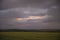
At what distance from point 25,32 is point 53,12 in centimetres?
50

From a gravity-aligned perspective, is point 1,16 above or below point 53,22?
above

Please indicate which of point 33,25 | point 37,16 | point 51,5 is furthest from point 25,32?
point 51,5

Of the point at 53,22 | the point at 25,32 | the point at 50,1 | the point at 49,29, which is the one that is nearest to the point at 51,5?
the point at 50,1

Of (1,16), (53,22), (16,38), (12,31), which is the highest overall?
(1,16)

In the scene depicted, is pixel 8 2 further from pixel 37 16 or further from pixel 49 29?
pixel 49 29

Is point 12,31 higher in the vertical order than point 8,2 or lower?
lower

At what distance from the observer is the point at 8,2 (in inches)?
64.2

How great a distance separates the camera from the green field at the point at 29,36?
1570mm

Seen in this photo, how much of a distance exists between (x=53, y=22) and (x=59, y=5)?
26 cm

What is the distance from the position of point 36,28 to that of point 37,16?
176 millimetres

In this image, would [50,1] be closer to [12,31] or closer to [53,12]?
[53,12]

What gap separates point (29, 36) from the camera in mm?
1595

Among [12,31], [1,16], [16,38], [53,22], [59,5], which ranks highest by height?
[59,5]

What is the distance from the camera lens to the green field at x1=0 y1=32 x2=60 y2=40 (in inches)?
61.8
